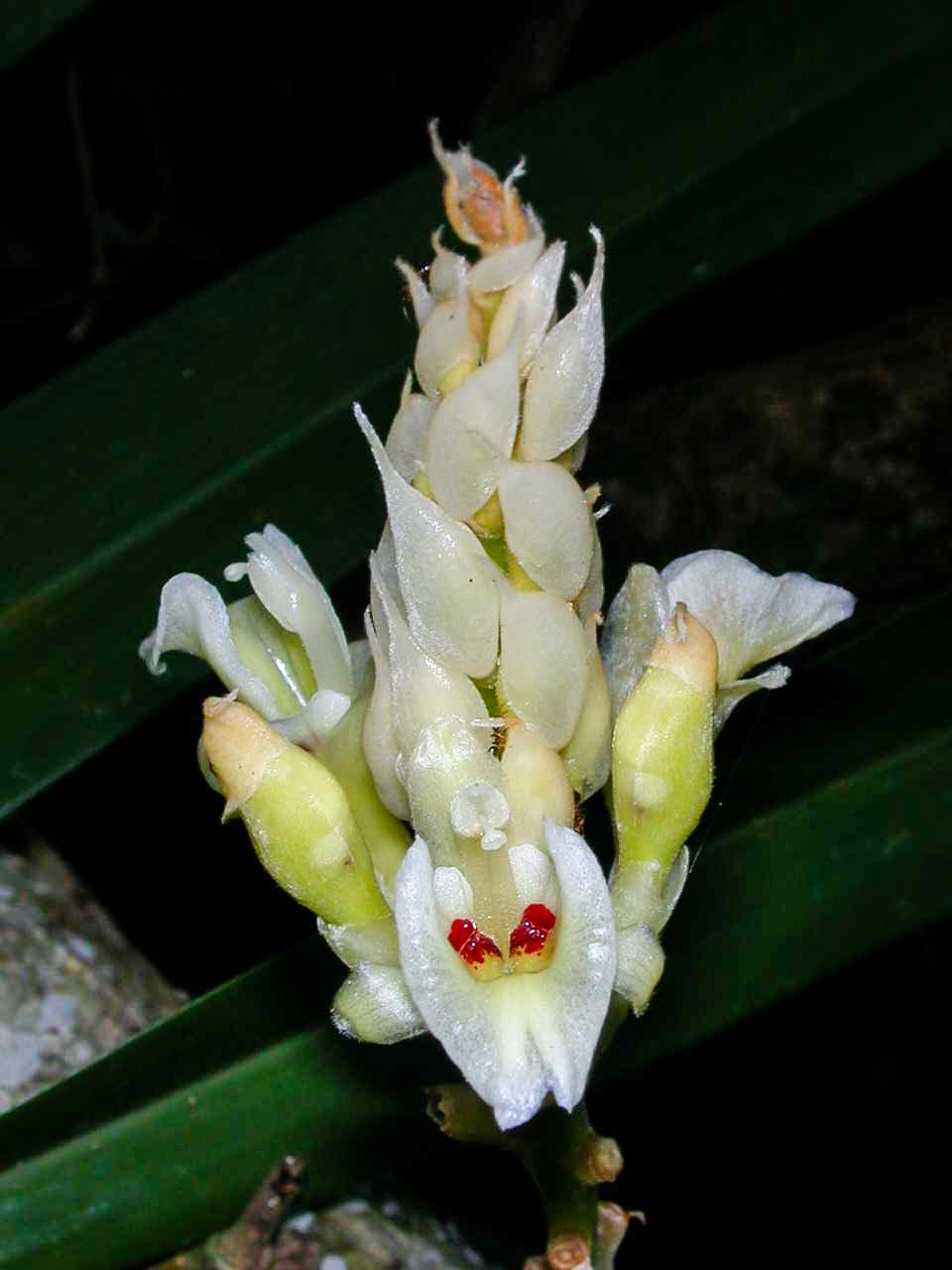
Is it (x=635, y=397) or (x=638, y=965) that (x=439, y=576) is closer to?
(x=638, y=965)

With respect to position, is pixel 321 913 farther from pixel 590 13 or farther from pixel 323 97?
pixel 323 97

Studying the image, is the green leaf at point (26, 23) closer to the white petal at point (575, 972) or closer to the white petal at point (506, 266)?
the white petal at point (506, 266)

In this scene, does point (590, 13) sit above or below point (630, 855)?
below

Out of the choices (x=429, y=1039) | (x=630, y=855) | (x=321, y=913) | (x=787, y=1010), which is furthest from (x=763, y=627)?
(x=787, y=1010)

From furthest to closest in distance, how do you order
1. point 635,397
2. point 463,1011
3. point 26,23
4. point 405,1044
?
point 635,397
point 26,23
point 405,1044
point 463,1011

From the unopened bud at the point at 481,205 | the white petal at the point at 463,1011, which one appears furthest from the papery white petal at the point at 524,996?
the unopened bud at the point at 481,205

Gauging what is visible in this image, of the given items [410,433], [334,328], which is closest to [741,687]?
[410,433]
